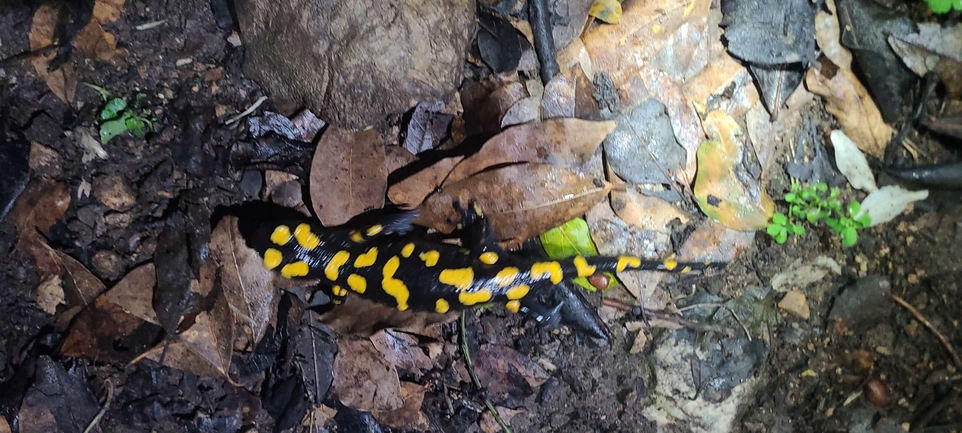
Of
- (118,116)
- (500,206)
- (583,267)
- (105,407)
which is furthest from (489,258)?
(105,407)

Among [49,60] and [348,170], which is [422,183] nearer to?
[348,170]

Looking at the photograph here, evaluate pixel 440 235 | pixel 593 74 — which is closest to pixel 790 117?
pixel 593 74

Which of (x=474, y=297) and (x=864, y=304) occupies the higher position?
(x=474, y=297)

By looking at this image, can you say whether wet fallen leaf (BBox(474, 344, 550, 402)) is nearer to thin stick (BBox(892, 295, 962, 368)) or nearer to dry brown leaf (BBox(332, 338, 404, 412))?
dry brown leaf (BBox(332, 338, 404, 412))

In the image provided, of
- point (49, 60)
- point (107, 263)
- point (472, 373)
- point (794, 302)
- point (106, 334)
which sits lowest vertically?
point (472, 373)

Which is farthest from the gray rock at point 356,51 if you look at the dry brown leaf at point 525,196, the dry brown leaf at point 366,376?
the dry brown leaf at point 366,376
